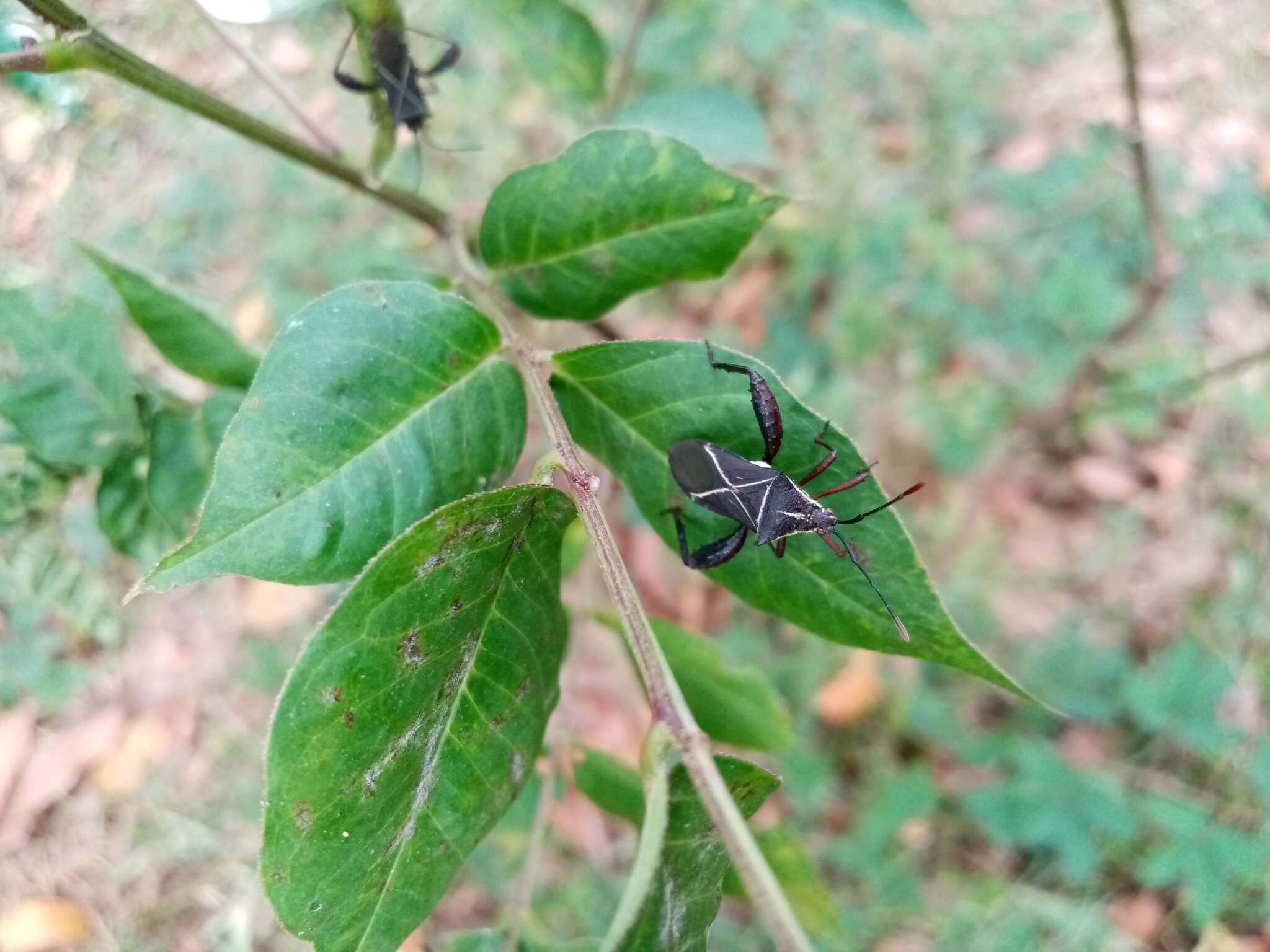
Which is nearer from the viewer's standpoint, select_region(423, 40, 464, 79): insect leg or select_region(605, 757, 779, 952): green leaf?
select_region(605, 757, 779, 952): green leaf

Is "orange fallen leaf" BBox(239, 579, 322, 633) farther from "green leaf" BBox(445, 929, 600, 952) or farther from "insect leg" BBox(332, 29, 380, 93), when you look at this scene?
"insect leg" BBox(332, 29, 380, 93)

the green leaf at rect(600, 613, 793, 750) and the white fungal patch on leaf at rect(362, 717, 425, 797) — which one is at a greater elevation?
the white fungal patch on leaf at rect(362, 717, 425, 797)

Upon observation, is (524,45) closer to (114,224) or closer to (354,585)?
(354,585)

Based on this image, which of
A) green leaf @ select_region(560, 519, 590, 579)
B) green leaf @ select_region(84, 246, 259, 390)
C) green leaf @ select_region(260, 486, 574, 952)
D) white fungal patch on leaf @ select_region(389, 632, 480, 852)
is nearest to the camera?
green leaf @ select_region(260, 486, 574, 952)

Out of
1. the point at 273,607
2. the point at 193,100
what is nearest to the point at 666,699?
the point at 193,100

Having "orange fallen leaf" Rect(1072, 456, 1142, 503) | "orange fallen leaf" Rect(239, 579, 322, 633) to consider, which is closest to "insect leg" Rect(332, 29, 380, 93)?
"orange fallen leaf" Rect(239, 579, 322, 633)

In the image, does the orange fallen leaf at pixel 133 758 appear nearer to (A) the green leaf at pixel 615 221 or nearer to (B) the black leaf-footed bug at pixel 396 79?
(B) the black leaf-footed bug at pixel 396 79

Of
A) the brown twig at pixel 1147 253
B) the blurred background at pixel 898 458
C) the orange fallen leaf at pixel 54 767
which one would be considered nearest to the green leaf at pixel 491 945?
the blurred background at pixel 898 458
